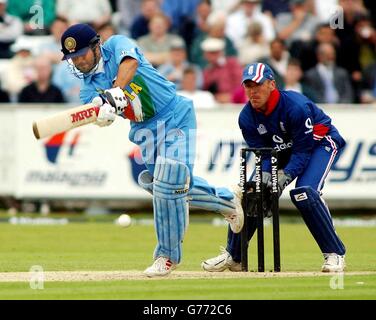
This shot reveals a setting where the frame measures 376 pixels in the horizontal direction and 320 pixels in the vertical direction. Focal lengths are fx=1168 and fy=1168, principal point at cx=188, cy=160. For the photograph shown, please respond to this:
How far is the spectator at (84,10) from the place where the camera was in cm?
2144

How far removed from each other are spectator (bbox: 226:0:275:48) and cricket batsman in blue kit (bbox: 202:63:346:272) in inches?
408

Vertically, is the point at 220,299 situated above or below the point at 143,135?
below

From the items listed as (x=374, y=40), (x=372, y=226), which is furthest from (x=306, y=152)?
(x=374, y=40)

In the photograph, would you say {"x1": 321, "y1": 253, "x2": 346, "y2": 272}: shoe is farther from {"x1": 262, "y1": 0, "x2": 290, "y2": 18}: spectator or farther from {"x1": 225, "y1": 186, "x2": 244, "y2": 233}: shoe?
{"x1": 262, "y1": 0, "x2": 290, "y2": 18}: spectator

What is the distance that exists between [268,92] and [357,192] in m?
7.85

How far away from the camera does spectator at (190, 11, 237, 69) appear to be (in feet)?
69.5

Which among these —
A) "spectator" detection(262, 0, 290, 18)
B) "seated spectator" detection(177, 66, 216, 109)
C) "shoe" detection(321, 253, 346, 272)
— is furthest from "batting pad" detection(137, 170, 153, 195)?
"spectator" detection(262, 0, 290, 18)

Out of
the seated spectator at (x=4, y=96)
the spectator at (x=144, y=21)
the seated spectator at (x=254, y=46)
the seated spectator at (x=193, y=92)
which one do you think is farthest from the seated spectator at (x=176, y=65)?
the seated spectator at (x=4, y=96)

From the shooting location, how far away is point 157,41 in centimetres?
2092

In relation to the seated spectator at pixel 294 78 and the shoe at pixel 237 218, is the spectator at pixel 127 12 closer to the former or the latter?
the seated spectator at pixel 294 78

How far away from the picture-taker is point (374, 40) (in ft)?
71.1

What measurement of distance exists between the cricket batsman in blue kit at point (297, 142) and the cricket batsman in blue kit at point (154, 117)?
2.12 feet

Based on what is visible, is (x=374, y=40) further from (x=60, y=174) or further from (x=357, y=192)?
(x=60, y=174)
